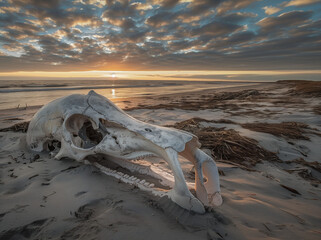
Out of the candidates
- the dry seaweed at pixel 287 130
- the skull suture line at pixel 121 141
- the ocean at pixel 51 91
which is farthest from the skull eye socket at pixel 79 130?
the ocean at pixel 51 91

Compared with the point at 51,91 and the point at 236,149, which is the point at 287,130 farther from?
the point at 51,91

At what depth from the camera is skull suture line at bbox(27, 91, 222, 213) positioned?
1611 millimetres

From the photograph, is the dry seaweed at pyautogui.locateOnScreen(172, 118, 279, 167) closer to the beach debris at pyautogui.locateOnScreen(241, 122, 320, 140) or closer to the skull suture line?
the beach debris at pyautogui.locateOnScreen(241, 122, 320, 140)

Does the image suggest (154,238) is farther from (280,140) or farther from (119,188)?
(280,140)

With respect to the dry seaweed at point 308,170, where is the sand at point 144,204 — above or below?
above

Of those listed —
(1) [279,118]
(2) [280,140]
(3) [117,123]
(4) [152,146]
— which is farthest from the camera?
(1) [279,118]

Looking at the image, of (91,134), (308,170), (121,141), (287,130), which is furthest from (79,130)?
(287,130)

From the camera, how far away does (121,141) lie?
2.09 metres

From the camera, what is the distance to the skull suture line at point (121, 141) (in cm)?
161

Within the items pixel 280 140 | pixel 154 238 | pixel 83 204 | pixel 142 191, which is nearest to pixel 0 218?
pixel 83 204

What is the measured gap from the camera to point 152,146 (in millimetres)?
1783

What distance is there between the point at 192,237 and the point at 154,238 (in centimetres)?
30

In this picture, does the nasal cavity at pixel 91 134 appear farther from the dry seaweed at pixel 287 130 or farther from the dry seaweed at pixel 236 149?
the dry seaweed at pixel 287 130

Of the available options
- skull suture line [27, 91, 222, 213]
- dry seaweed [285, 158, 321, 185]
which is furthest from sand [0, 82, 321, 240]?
skull suture line [27, 91, 222, 213]
